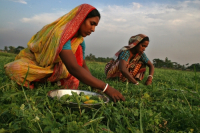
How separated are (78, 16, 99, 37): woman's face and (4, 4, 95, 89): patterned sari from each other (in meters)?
0.07

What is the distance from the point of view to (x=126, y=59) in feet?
14.0

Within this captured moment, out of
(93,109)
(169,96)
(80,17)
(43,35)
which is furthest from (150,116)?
(43,35)

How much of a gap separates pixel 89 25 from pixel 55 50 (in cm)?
63

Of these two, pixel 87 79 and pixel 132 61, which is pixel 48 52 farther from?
pixel 132 61

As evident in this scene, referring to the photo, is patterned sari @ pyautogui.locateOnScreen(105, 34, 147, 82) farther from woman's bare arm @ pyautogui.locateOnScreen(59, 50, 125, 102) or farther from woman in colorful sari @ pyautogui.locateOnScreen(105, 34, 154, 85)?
woman's bare arm @ pyautogui.locateOnScreen(59, 50, 125, 102)

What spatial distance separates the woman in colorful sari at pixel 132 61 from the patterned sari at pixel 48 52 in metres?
1.59

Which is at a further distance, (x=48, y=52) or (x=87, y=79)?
(x=48, y=52)

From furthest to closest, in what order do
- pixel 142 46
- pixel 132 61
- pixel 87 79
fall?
pixel 132 61 → pixel 142 46 → pixel 87 79

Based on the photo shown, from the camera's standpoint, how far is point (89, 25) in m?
2.65

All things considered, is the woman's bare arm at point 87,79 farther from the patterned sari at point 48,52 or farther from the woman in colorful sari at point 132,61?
the woman in colorful sari at point 132,61

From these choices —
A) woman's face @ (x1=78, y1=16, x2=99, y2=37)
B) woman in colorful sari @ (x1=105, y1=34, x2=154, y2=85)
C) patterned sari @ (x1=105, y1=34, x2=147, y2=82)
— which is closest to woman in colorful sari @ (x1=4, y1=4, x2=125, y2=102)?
woman's face @ (x1=78, y1=16, x2=99, y2=37)

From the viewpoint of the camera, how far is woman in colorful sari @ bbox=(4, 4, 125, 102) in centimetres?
241

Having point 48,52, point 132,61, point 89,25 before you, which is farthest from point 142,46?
point 48,52

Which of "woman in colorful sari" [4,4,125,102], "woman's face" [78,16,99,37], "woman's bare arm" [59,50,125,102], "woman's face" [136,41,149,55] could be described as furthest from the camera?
"woman's face" [136,41,149,55]
